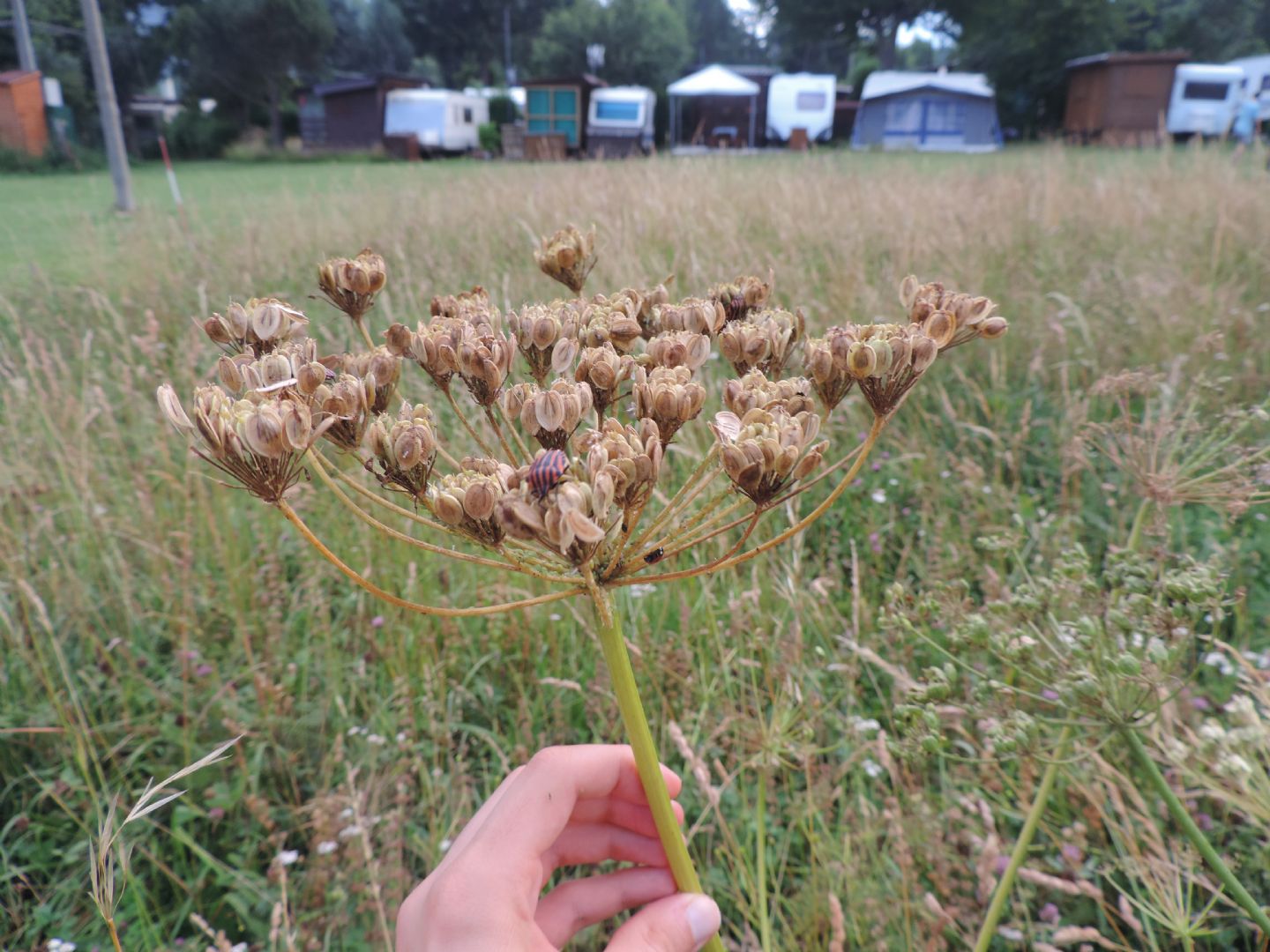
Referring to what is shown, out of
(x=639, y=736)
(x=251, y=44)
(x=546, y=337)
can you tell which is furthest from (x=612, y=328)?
(x=251, y=44)

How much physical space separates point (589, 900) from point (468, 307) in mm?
1039

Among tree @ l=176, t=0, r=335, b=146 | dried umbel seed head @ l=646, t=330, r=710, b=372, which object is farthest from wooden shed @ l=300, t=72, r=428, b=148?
dried umbel seed head @ l=646, t=330, r=710, b=372

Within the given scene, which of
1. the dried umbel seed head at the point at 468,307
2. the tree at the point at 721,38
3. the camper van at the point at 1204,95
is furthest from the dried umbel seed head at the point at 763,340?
the tree at the point at 721,38

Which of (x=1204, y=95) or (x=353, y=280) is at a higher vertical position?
(x=1204, y=95)

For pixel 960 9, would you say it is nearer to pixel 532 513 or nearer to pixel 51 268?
pixel 51 268

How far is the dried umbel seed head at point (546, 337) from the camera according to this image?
1.11 metres

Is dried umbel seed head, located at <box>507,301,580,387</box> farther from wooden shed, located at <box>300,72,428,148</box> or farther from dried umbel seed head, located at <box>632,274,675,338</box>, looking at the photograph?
wooden shed, located at <box>300,72,428,148</box>

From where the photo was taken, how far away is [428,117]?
127 ft

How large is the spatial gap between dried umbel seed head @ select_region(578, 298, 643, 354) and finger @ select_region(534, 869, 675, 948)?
907 mm

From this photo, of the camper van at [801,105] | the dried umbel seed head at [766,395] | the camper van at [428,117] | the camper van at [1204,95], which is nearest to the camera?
the dried umbel seed head at [766,395]

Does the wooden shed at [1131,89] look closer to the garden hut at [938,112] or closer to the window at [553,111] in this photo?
the garden hut at [938,112]

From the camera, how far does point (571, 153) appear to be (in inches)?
1539

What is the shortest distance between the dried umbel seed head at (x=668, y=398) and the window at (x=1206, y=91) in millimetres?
47066

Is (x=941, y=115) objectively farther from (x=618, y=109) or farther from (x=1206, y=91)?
(x=618, y=109)
